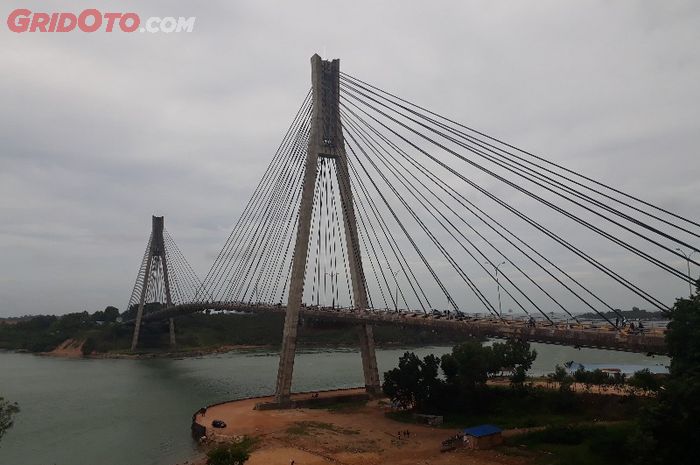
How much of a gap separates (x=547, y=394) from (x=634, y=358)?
54.9m

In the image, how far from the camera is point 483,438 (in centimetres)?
2445

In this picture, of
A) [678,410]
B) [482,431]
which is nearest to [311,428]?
[482,431]

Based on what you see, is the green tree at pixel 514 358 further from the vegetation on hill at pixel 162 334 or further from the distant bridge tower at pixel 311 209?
the vegetation on hill at pixel 162 334

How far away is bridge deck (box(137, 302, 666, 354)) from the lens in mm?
18797

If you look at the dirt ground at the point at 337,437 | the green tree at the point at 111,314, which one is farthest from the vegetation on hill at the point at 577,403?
the green tree at the point at 111,314

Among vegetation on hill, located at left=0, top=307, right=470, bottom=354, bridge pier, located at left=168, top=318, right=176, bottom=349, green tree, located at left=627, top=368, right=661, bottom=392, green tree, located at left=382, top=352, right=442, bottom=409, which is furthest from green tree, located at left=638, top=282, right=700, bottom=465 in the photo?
bridge pier, located at left=168, top=318, right=176, bottom=349

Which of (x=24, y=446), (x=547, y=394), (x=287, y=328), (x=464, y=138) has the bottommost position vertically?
(x=24, y=446)

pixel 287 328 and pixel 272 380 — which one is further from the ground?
pixel 287 328

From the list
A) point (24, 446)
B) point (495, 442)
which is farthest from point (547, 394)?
point (24, 446)

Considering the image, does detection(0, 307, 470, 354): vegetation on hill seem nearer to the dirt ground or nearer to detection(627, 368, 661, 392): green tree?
the dirt ground

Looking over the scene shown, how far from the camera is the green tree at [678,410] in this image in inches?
637

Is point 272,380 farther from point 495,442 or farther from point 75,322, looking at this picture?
point 75,322

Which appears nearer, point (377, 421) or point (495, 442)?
point (495, 442)

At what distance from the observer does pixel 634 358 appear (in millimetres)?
76750
